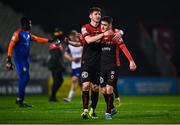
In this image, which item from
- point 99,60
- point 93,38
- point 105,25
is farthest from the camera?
point 99,60

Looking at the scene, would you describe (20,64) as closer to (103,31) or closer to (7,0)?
(103,31)

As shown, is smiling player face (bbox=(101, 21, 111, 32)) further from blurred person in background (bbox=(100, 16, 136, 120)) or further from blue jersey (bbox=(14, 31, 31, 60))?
blue jersey (bbox=(14, 31, 31, 60))

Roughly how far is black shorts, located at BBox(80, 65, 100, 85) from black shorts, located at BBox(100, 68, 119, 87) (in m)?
0.12

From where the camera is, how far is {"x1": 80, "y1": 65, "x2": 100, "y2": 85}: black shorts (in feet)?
42.8

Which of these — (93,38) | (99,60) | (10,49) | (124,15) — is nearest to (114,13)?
(124,15)

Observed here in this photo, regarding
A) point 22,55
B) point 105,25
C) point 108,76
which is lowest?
point 108,76

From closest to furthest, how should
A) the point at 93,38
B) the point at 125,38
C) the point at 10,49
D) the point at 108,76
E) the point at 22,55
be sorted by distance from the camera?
the point at 93,38 < the point at 108,76 < the point at 10,49 < the point at 22,55 < the point at 125,38

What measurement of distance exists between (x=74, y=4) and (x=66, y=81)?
25.9 ft

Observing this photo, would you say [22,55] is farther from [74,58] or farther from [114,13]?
[114,13]

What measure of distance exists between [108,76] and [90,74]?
38cm

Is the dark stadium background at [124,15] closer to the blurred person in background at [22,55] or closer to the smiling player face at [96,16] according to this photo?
the blurred person in background at [22,55]

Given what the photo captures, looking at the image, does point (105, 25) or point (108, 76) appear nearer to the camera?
point (105, 25)

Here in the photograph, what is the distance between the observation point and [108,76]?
13.1 meters

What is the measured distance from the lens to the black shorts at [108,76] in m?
13.0
